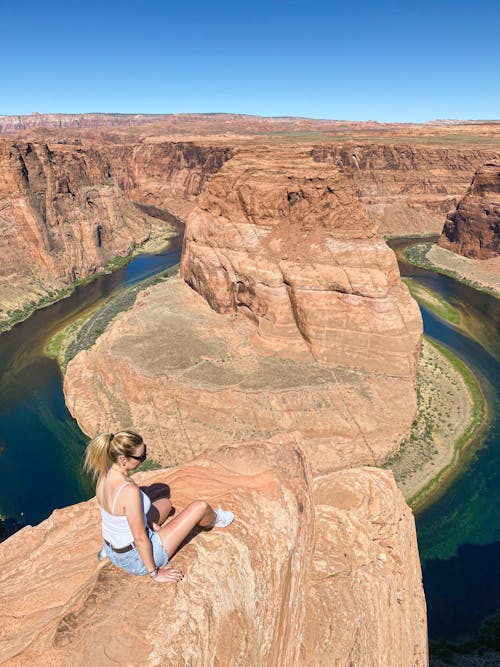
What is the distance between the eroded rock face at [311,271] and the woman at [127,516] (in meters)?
26.0

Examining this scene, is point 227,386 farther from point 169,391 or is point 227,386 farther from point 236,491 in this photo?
point 236,491

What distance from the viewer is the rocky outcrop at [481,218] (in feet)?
227

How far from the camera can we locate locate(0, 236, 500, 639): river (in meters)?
22.4

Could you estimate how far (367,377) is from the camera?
30.8 metres

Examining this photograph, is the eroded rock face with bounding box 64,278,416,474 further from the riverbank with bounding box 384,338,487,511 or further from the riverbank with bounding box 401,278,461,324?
the riverbank with bounding box 401,278,461,324

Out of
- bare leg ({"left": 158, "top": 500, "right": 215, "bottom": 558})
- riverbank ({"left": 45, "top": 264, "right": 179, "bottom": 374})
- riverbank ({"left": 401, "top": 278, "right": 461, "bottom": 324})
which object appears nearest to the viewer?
bare leg ({"left": 158, "top": 500, "right": 215, "bottom": 558})

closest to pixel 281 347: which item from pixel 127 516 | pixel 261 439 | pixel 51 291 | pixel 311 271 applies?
pixel 311 271

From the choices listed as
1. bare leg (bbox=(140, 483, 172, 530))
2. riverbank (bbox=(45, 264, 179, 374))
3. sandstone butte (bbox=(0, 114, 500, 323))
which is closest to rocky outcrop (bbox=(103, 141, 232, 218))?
sandstone butte (bbox=(0, 114, 500, 323))

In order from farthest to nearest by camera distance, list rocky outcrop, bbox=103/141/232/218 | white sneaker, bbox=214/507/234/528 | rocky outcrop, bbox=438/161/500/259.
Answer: rocky outcrop, bbox=103/141/232/218 < rocky outcrop, bbox=438/161/500/259 < white sneaker, bbox=214/507/234/528

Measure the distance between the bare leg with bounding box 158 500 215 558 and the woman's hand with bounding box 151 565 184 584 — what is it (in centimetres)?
29

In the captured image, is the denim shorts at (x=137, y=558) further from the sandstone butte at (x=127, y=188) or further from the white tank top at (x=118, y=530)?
the sandstone butte at (x=127, y=188)

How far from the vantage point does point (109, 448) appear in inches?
253

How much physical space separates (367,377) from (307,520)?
22216mm

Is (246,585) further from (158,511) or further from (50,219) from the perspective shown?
(50,219)
